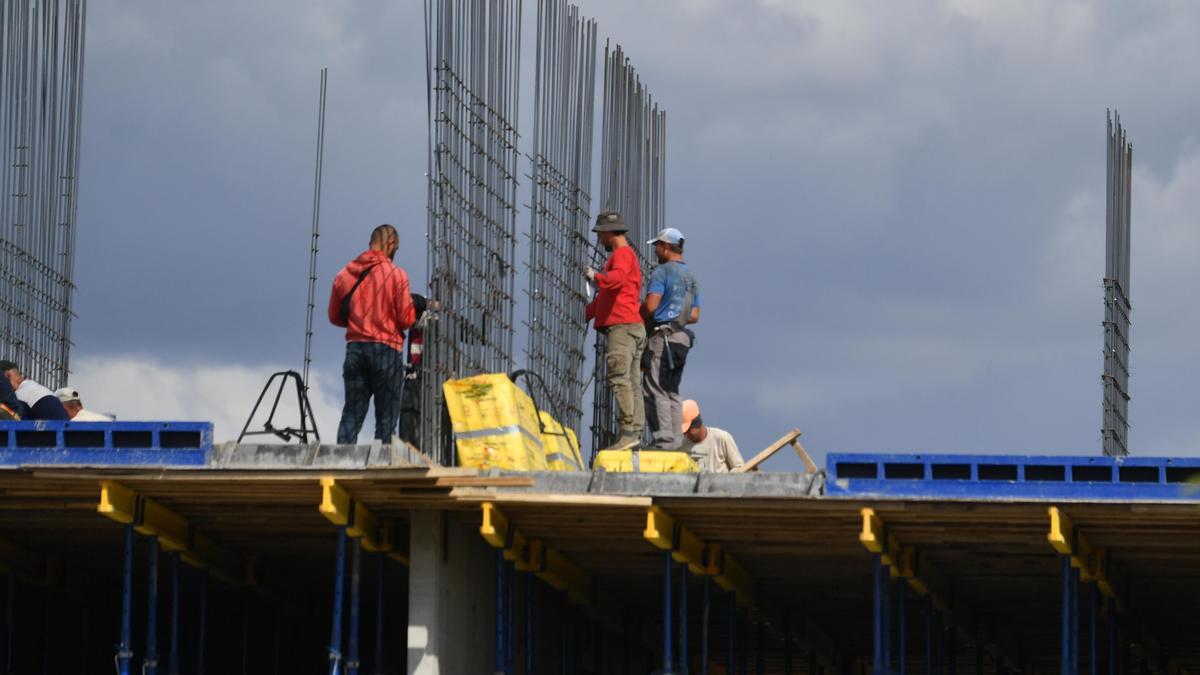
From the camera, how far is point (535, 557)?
80.3 ft

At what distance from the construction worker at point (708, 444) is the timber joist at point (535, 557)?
1.83 meters

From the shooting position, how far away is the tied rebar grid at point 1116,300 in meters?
30.7

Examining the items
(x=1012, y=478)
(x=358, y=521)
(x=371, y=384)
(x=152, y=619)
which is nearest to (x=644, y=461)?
(x=371, y=384)

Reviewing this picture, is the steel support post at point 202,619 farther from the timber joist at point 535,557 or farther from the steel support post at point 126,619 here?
the timber joist at point 535,557

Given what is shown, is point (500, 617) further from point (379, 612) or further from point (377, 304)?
point (377, 304)

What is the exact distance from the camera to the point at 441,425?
24.5m

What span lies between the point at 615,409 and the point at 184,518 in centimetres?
774

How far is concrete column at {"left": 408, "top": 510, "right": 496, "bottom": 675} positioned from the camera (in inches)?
892

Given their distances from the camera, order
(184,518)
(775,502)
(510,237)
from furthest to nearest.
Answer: (510,237), (184,518), (775,502)

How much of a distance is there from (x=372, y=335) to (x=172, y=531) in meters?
2.90

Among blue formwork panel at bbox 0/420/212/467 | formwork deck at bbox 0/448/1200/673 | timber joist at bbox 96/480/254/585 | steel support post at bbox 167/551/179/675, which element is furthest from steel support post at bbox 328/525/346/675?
steel support post at bbox 167/551/179/675

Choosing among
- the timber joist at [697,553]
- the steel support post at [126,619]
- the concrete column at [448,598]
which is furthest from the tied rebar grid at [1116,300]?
the steel support post at [126,619]

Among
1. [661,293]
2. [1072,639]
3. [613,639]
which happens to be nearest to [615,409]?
[613,639]

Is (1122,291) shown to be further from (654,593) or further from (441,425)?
(441,425)
